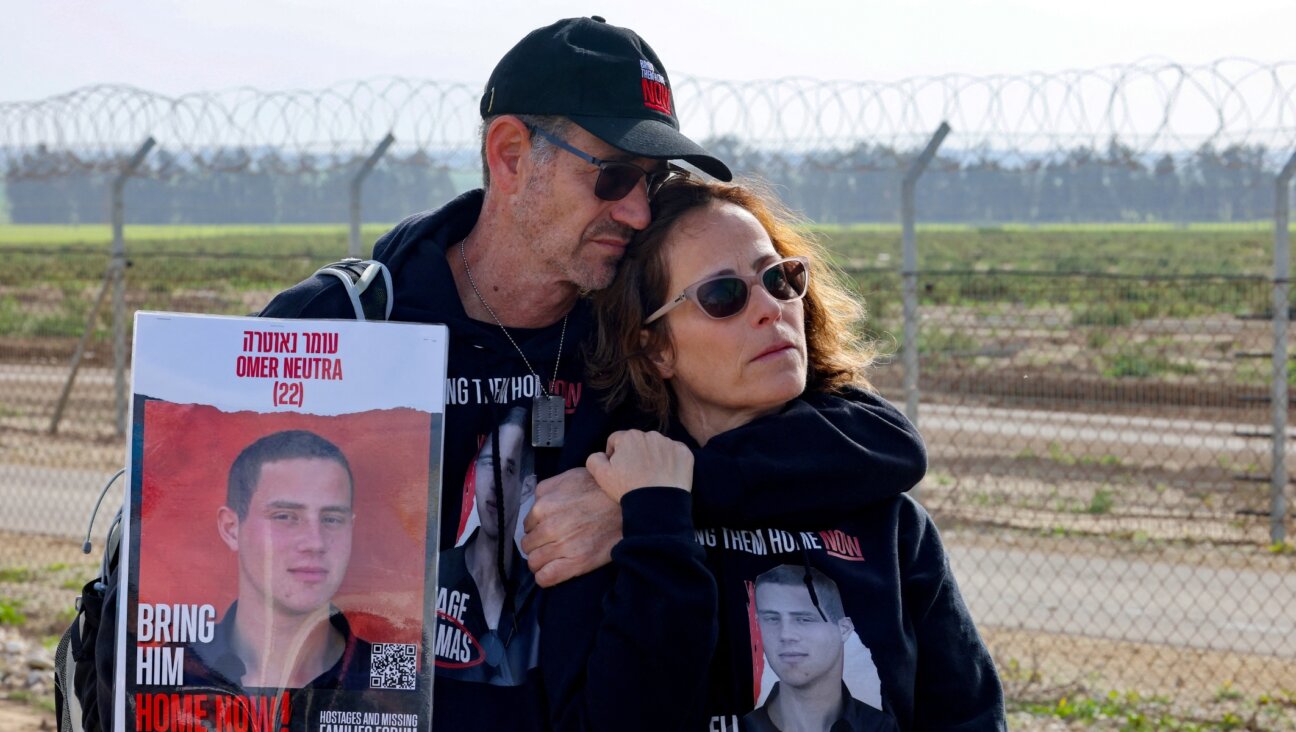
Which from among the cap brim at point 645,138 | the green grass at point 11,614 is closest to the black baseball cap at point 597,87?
the cap brim at point 645,138

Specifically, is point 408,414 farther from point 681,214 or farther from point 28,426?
point 28,426

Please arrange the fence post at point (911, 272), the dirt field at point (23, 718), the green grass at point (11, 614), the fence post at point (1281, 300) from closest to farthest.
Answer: the dirt field at point (23, 718) → the fence post at point (911, 272) → the green grass at point (11, 614) → the fence post at point (1281, 300)

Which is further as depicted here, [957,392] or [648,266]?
[957,392]

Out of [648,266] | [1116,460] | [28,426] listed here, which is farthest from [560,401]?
[28,426]

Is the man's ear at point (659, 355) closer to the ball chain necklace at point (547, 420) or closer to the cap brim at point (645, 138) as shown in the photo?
the ball chain necklace at point (547, 420)

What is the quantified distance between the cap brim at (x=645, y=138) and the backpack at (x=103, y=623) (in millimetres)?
449

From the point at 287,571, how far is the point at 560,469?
1.56 ft

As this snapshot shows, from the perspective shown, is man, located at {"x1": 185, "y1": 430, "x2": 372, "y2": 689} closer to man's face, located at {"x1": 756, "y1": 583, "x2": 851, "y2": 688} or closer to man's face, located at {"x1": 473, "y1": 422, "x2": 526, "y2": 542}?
man's face, located at {"x1": 473, "y1": 422, "x2": 526, "y2": 542}

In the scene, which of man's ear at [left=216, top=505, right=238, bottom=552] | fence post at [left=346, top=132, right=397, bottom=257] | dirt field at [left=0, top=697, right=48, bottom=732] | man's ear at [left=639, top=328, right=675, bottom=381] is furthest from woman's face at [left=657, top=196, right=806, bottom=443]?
fence post at [left=346, top=132, right=397, bottom=257]

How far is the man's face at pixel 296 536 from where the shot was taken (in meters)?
2.10

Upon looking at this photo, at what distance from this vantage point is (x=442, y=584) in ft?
7.47

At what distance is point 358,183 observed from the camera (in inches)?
297

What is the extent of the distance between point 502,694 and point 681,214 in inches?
34.0

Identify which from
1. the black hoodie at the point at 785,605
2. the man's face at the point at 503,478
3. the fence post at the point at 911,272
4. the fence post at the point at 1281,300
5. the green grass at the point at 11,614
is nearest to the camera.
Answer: the black hoodie at the point at 785,605
